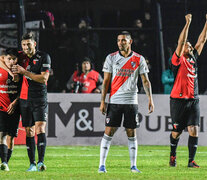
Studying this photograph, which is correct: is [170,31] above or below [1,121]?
above

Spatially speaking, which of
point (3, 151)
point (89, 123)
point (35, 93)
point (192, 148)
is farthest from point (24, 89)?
point (89, 123)

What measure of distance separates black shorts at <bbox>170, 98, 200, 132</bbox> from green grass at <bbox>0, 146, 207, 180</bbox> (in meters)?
0.73

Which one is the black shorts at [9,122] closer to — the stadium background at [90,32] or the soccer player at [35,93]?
the soccer player at [35,93]

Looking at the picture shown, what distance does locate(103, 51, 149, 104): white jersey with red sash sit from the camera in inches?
392

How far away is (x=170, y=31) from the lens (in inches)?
754

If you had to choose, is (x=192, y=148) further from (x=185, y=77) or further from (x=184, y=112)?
(x=185, y=77)

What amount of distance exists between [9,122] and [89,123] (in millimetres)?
6207

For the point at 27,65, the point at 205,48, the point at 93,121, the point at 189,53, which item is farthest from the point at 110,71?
the point at 205,48

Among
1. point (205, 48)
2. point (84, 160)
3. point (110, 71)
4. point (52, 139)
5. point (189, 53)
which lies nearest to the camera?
point (110, 71)

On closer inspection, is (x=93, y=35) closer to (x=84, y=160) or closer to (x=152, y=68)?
(x=152, y=68)

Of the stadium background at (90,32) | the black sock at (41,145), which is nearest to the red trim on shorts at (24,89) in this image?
the black sock at (41,145)

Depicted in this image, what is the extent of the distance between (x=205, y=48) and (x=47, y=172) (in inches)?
366

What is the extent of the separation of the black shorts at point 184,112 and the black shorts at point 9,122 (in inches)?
108

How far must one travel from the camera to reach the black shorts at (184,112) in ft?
37.7
